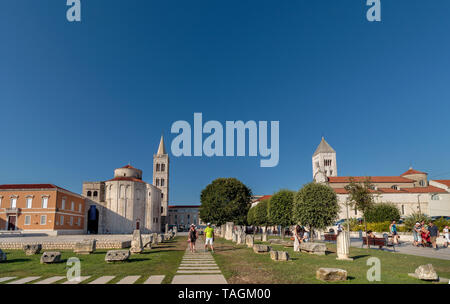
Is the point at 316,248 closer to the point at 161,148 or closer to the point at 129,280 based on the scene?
the point at 129,280

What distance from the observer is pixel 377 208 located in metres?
44.5

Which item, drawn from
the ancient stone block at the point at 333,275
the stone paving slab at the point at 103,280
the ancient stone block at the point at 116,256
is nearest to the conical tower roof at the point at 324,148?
the ancient stone block at the point at 116,256

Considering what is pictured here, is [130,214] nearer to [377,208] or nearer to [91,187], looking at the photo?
[91,187]

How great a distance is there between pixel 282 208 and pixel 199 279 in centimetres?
2638

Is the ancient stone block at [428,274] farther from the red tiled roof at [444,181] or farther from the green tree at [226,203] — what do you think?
the red tiled roof at [444,181]

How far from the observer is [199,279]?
8.30 m

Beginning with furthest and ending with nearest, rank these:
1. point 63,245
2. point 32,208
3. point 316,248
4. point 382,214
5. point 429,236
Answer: point 32,208, point 382,214, point 63,245, point 429,236, point 316,248

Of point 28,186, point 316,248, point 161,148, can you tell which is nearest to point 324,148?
point 161,148

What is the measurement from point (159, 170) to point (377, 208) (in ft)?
230

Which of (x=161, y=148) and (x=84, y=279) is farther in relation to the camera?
(x=161, y=148)

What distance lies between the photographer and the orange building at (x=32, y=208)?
47.8 m

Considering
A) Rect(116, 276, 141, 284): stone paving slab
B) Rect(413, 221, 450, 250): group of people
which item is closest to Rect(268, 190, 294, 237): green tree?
Rect(413, 221, 450, 250): group of people

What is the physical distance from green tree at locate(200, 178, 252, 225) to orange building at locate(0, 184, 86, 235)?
83.7ft

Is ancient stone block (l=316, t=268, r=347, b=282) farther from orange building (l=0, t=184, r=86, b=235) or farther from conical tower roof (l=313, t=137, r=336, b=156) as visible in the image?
conical tower roof (l=313, t=137, r=336, b=156)
